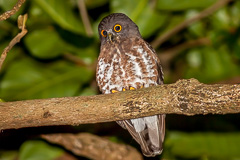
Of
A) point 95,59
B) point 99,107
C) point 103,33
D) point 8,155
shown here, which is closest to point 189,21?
point 95,59

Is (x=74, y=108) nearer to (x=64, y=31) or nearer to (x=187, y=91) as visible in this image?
(x=187, y=91)

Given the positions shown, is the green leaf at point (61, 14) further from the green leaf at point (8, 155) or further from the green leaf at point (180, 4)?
the green leaf at point (8, 155)

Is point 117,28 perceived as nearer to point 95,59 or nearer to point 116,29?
point 116,29

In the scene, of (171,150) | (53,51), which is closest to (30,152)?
(53,51)

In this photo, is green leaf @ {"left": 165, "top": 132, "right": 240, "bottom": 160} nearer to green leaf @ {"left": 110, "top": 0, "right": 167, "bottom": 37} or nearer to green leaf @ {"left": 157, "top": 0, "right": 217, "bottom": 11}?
green leaf @ {"left": 110, "top": 0, "right": 167, "bottom": 37}

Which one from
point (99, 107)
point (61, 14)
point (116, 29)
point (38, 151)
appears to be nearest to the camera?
point (99, 107)

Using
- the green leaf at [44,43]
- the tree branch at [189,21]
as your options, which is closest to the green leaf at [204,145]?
the tree branch at [189,21]
